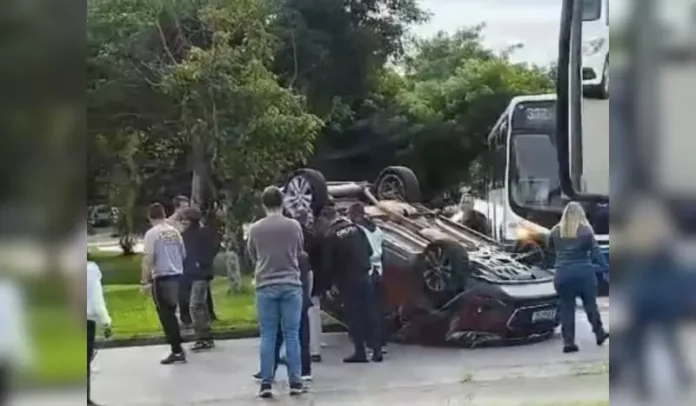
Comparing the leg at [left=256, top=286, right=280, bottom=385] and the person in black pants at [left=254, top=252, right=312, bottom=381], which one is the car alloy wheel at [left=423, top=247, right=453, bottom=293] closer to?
the person in black pants at [left=254, top=252, right=312, bottom=381]

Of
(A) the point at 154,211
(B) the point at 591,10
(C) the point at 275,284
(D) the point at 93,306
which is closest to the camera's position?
(D) the point at 93,306

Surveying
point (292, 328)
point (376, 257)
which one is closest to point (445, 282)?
point (376, 257)

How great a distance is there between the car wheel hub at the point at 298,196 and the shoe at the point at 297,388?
60cm

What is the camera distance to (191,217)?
3270 millimetres

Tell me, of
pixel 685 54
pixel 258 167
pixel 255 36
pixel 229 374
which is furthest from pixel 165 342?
pixel 685 54

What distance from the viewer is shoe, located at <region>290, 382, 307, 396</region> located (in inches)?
131

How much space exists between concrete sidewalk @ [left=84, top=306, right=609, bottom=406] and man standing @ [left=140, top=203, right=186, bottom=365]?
59mm

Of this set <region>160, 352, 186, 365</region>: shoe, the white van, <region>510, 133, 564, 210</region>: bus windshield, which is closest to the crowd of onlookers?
<region>160, 352, 186, 365</region>: shoe

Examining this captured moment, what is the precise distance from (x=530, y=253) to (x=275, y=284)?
97 cm

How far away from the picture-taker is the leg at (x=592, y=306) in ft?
11.3

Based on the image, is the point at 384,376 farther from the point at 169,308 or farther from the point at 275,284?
the point at 169,308

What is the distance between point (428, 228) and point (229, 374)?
891 mm

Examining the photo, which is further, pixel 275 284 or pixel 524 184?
pixel 524 184

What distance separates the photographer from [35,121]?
2.96 m
